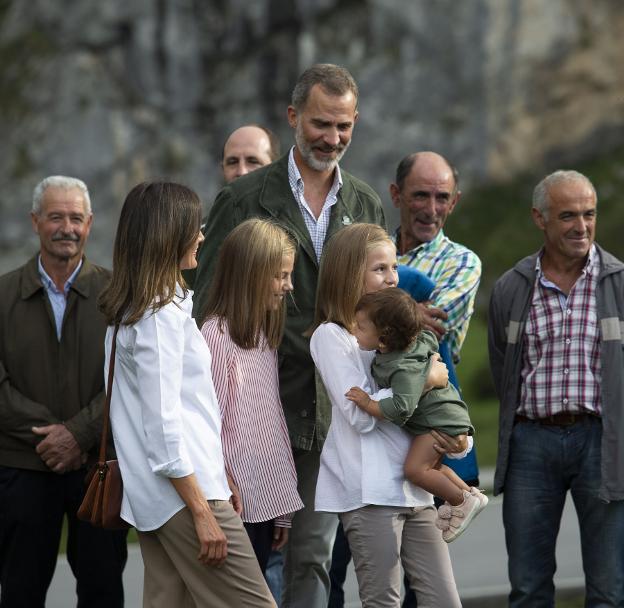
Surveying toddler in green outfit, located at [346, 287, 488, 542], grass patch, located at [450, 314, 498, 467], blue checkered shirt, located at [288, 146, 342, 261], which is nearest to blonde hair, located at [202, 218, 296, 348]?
toddler in green outfit, located at [346, 287, 488, 542]

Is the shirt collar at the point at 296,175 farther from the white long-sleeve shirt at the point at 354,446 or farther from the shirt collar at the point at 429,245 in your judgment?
the white long-sleeve shirt at the point at 354,446

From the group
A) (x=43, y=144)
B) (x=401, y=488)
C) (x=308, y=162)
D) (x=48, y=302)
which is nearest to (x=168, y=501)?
(x=401, y=488)

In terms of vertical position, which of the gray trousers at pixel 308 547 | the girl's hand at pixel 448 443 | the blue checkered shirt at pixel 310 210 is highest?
the blue checkered shirt at pixel 310 210

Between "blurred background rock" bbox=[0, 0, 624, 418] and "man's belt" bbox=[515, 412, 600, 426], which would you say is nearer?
"man's belt" bbox=[515, 412, 600, 426]

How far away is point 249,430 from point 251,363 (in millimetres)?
235

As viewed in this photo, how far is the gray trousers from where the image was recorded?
4.96 m

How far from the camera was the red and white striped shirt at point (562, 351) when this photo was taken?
216 inches

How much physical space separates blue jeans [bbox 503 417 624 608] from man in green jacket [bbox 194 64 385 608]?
100 cm

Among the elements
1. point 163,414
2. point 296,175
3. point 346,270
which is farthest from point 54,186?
point 163,414

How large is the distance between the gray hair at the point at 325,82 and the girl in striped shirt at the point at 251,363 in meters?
0.66

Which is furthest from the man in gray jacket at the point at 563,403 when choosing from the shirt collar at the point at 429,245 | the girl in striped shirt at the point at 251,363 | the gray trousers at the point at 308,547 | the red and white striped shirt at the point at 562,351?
the girl in striped shirt at the point at 251,363

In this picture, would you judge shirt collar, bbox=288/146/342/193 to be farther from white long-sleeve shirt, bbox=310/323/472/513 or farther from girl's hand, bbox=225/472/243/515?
girl's hand, bbox=225/472/243/515

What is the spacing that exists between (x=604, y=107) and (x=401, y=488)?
15807mm

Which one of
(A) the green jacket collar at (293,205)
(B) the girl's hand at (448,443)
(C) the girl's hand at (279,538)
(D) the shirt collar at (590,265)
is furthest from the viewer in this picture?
(D) the shirt collar at (590,265)
